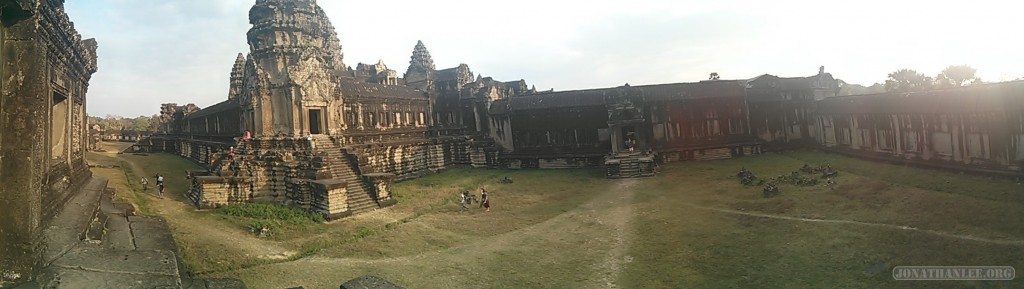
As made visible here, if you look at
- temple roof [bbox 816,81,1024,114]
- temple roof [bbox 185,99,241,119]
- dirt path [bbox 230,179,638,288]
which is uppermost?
temple roof [bbox 185,99,241,119]

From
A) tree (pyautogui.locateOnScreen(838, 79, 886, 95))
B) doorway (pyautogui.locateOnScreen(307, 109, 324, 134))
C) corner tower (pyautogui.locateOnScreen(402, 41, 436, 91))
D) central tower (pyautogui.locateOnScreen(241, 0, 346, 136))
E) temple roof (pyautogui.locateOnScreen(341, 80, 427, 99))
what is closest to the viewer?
central tower (pyautogui.locateOnScreen(241, 0, 346, 136))

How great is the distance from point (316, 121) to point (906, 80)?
57679 millimetres

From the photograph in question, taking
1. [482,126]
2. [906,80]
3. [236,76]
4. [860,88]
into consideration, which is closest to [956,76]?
[906,80]

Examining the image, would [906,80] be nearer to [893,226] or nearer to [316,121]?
[893,226]

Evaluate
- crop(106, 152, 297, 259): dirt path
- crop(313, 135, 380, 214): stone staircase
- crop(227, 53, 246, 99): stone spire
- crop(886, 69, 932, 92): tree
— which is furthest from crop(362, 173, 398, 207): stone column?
crop(886, 69, 932, 92): tree

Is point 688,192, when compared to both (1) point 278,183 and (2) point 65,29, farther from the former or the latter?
(2) point 65,29

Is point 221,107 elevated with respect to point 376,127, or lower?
elevated

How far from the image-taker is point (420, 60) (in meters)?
62.9

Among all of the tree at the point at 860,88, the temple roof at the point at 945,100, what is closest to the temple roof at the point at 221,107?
the temple roof at the point at 945,100

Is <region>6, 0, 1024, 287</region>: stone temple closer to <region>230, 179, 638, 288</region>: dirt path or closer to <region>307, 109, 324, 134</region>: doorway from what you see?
<region>307, 109, 324, 134</region>: doorway

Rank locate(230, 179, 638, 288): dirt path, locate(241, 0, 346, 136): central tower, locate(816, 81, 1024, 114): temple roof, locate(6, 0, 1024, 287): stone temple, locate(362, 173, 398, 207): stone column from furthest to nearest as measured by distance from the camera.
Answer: locate(241, 0, 346, 136): central tower
locate(362, 173, 398, 207): stone column
locate(816, 81, 1024, 114): temple roof
locate(230, 179, 638, 288): dirt path
locate(6, 0, 1024, 287): stone temple

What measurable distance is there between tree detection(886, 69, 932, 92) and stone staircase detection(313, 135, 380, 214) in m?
52.6

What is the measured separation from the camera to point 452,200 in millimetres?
24641

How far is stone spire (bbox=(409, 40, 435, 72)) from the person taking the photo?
204 feet
